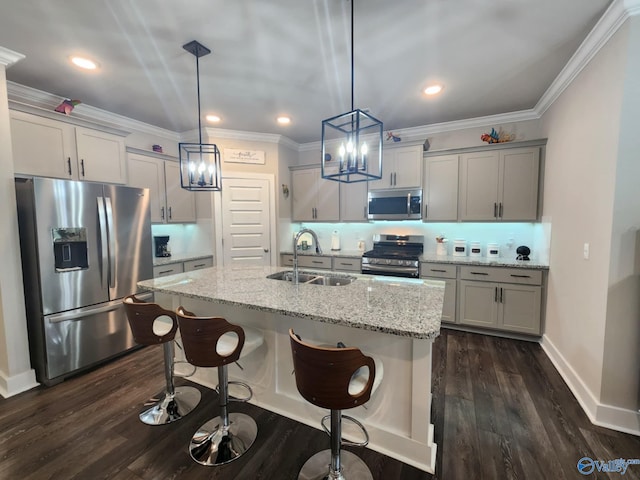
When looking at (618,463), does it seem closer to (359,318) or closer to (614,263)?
(614,263)

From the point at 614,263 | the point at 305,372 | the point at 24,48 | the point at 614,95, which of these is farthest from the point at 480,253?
the point at 24,48

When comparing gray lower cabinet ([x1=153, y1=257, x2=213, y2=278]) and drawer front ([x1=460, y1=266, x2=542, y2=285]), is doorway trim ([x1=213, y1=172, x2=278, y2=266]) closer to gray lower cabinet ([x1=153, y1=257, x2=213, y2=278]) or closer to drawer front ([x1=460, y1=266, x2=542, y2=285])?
gray lower cabinet ([x1=153, y1=257, x2=213, y2=278])

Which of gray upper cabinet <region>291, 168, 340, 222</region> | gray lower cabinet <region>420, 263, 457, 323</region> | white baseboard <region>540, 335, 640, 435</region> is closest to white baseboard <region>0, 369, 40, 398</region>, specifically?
gray upper cabinet <region>291, 168, 340, 222</region>

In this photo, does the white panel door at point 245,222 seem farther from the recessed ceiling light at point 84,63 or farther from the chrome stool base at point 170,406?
the chrome stool base at point 170,406

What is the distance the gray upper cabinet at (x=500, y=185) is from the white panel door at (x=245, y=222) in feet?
9.34

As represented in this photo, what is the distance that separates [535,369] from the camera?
8.82 ft


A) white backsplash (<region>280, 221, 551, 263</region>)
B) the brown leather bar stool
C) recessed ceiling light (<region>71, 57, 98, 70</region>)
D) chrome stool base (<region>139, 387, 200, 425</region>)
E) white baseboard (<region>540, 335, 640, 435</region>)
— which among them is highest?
recessed ceiling light (<region>71, 57, 98, 70</region>)

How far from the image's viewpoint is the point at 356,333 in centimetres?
179

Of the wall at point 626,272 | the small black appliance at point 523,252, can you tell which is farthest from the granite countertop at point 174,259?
the wall at point 626,272

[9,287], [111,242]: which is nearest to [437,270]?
[111,242]

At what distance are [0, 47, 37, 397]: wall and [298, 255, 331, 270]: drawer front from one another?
313 centimetres

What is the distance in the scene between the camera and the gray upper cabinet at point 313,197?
4594 millimetres

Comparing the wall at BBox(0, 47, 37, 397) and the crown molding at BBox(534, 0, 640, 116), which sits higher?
the crown molding at BBox(534, 0, 640, 116)

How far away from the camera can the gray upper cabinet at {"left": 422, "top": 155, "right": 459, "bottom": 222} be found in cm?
377
